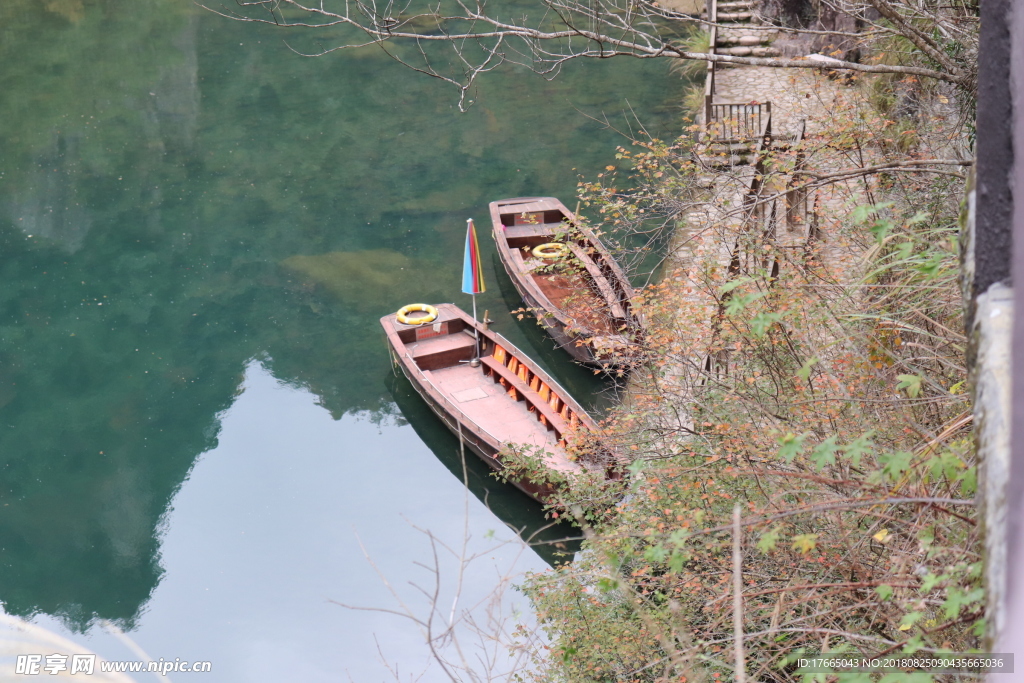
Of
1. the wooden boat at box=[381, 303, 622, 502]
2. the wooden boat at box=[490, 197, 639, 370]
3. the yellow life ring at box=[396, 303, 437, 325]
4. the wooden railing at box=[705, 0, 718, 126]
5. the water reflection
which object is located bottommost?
the water reflection

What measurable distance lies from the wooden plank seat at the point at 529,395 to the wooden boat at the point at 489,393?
0.04ft

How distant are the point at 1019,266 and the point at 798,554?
3483 mm

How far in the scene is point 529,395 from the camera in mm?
11531

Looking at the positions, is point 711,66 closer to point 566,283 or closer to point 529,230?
point 529,230

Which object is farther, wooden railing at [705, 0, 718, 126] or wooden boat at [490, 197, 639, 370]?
wooden railing at [705, 0, 718, 126]

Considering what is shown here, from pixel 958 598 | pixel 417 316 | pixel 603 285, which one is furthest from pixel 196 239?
pixel 958 598

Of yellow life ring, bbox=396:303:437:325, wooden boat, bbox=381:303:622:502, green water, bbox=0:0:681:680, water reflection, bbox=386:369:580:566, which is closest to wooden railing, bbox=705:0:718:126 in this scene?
green water, bbox=0:0:681:680

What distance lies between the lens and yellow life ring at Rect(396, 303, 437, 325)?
1299 centimetres

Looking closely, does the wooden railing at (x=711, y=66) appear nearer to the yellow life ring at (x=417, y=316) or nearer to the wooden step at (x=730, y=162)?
the wooden step at (x=730, y=162)

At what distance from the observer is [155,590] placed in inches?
416

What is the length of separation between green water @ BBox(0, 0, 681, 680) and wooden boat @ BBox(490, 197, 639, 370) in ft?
2.49

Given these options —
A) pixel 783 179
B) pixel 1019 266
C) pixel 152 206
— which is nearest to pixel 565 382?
pixel 783 179

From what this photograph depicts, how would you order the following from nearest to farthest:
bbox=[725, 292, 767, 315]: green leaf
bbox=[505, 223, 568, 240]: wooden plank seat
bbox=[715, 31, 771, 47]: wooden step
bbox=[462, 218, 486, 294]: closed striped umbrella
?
bbox=[725, 292, 767, 315]: green leaf → bbox=[462, 218, 486, 294]: closed striped umbrella → bbox=[505, 223, 568, 240]: wooden plank seat → bbox=[715, 31, 771, 47]: wooden step

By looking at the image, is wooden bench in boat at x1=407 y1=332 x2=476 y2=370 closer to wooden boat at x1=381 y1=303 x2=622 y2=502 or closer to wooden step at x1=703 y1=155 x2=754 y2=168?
wooden boat at x1=381 y1=303 x2=622 y2=502
